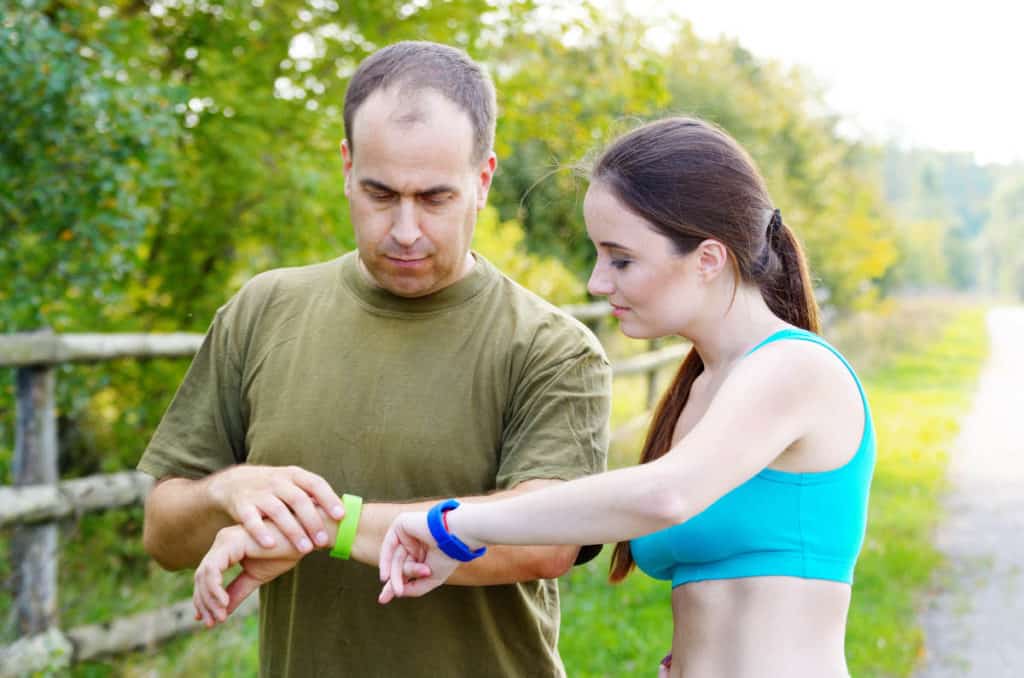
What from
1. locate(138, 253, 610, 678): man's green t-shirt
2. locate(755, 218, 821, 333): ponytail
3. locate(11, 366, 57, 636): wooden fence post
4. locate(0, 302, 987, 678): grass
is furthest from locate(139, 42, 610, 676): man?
locate(0, 302, 987, 678): grass

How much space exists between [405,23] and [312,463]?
428 cm

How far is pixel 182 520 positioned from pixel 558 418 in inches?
32.1

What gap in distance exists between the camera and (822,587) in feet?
7.09

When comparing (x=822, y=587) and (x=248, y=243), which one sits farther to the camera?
(x=248, y=243)

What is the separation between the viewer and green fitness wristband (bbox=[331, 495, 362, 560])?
2123mm

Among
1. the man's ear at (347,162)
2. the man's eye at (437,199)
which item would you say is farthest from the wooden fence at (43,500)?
the man's eye at (437,199)

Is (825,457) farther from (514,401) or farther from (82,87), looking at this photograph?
(82,87)

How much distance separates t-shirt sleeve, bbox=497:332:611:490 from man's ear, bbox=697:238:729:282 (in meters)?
0.27

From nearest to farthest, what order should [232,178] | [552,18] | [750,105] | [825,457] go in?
[825,457], [232,178], [552,18], [750,105]

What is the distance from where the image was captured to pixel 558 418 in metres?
2.20

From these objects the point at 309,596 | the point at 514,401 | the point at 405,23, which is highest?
the point at 405,23

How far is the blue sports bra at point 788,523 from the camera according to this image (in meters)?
2.12

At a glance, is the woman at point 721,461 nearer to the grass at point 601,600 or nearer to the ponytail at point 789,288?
the ponytail at point 789,288

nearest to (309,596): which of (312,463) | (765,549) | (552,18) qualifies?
(312,463)
